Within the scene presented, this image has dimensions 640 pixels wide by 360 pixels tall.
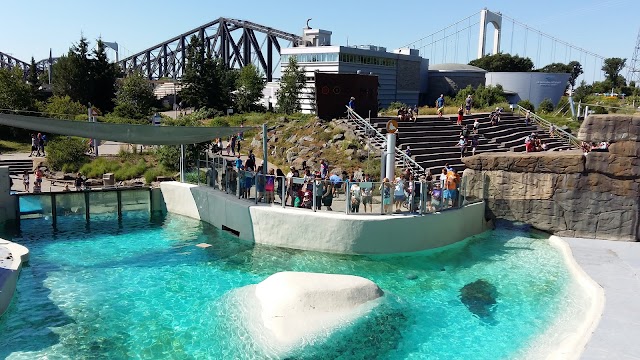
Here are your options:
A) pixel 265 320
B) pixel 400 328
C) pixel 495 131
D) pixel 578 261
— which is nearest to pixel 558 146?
pixel 495 131

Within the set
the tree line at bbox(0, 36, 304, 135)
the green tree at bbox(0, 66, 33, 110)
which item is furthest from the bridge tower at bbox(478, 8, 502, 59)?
the green tree at bbox(0, 66, 33, 110)

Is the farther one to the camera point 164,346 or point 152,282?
point 152,282

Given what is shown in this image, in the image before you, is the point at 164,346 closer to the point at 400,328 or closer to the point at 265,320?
the point at 265,320

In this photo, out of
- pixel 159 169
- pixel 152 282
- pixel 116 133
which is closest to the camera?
pixel 152 282

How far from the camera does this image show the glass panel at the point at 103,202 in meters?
18.3

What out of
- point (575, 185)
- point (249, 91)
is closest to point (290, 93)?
point (249, 91)

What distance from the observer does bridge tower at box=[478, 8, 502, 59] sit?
104438 mm

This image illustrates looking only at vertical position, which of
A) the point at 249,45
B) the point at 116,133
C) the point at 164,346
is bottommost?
the point at 164,346

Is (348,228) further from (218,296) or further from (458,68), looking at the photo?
(458,68)

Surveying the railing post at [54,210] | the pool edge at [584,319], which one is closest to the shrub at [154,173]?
the railing post at [54,210]

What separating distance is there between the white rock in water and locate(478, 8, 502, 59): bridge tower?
10320 cm

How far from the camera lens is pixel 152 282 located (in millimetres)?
12164

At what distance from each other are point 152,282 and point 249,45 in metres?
96.2

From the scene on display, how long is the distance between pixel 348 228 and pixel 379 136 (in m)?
10.5
